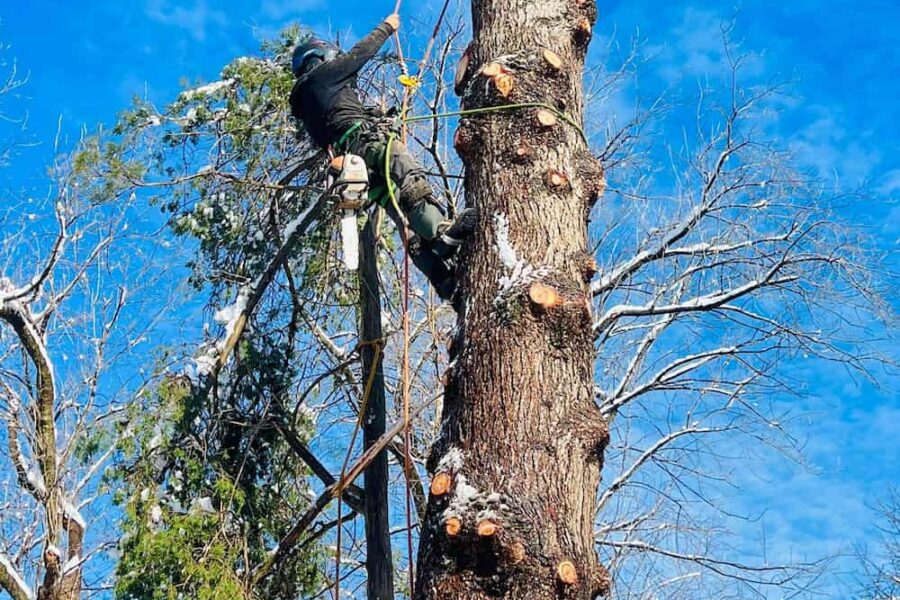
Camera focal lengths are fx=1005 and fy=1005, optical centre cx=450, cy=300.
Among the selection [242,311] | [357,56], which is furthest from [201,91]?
[357,56]

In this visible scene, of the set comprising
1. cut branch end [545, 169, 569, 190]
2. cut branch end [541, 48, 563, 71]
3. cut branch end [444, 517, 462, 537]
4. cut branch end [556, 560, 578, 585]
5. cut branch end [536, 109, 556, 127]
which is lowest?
cut branch end [556, 560, 578, 585]

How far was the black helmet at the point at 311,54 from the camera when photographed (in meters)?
4.64

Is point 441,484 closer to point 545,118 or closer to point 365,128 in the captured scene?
point 545,118

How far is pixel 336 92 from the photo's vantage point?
14.4 ft

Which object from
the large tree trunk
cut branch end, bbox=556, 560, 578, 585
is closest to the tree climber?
the large tree trunk

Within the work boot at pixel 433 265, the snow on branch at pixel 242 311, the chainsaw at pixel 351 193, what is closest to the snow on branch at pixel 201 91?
the snow on branch at pixel 242 311

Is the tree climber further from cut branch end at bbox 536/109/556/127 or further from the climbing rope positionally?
cut branch end at bbox 536/109/556/127

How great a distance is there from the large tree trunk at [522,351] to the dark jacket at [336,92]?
1376 mm

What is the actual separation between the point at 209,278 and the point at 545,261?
385 centimetres

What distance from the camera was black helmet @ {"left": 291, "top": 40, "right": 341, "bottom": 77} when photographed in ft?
15.2

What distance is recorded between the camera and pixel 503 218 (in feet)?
8.75

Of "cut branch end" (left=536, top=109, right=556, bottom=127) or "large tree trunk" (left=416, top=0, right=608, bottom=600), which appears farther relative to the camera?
"cut branch end" (left=536, top=109, right=556, bottom=127)

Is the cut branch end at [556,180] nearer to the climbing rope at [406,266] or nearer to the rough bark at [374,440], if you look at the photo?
the climbing rope at [406,266]

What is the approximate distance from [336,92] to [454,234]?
69.0 inches
